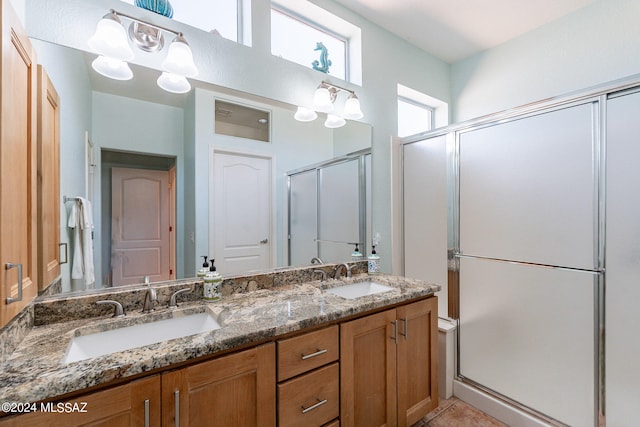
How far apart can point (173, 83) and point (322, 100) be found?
35.4 inches

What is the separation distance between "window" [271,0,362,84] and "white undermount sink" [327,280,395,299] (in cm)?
149

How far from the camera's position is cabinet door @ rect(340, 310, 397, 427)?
1.29 m

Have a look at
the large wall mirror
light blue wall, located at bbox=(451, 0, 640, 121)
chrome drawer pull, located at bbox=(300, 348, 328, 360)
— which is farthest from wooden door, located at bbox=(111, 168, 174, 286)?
light blue wall, located at bbox=(451, 0, 640, 121)

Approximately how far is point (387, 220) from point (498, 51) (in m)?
1.76

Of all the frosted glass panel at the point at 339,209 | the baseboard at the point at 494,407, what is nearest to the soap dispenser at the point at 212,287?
the frosted glass panel at the point at 339,209

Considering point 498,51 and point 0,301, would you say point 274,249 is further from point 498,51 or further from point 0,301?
point 498,51

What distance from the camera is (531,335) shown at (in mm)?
1736

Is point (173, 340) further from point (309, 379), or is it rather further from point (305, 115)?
point (305, 115)

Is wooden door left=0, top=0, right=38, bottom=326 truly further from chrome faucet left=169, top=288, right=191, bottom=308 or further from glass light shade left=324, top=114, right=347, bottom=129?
glass light shade left=324, top=114, right=347, bottom=129

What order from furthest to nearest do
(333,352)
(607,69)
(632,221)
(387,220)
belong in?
(387,220)
(607,69)
(632,221)
(333,352)

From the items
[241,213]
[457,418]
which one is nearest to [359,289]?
[241,213]

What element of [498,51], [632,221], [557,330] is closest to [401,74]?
[498,51]

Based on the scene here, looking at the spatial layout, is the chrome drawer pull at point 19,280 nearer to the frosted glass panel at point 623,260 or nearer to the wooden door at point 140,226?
A: the wooden door at point 140,226

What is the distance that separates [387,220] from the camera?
7.76 ft
